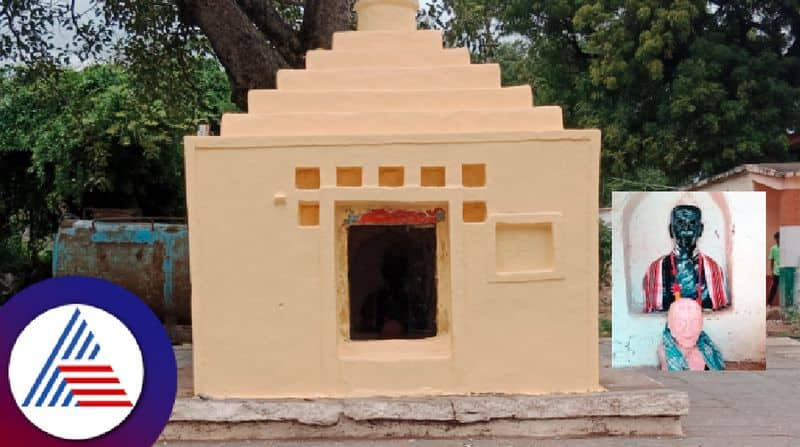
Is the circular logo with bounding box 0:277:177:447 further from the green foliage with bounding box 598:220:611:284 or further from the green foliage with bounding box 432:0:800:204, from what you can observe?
the green foliage with bounding box 432:0:800:204

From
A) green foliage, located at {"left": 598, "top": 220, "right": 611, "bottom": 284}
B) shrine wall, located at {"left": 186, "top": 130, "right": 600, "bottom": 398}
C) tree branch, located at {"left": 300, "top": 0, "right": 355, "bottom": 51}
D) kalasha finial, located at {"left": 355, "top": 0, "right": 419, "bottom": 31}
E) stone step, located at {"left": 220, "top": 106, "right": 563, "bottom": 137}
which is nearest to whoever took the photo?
shrine wall, located at {"left": 186, "top": 130, "right": 600, "bottom": 398}

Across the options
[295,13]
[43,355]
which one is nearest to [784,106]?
[295,13]

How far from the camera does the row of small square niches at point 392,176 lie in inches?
247

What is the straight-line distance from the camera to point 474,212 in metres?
6.33

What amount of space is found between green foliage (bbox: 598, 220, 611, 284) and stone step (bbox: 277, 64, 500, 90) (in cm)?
902

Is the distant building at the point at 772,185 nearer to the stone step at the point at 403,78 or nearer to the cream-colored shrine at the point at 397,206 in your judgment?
the cream-colored shrine at the point at 397,206

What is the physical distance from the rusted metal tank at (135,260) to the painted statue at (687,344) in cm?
570

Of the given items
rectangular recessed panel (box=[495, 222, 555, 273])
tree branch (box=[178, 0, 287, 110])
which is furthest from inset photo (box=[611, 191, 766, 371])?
tree branch (box=[178, 0, 287, 110])

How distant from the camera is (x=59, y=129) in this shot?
14164 millimetres

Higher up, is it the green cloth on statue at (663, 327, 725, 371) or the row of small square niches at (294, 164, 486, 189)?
the row of small square niches at (294, 164, 486, 189)

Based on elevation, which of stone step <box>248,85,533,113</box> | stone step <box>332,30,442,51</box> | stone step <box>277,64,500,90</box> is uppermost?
stone step <box>332,30,442,51</box>

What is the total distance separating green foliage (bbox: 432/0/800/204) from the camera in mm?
16344

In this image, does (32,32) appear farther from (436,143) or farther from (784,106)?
(784,106)

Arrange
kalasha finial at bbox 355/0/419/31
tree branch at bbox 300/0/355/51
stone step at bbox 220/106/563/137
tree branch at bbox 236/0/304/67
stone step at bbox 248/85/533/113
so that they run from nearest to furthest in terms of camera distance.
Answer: stone step at bbox 220/106/563/137 → stone step at bbox 248/85/533/113 → kalasha finial at bbox 355/0/419/31 → tree branch at bbox 300/0/355/51 → tree branch at bbox 236/0/304/67
